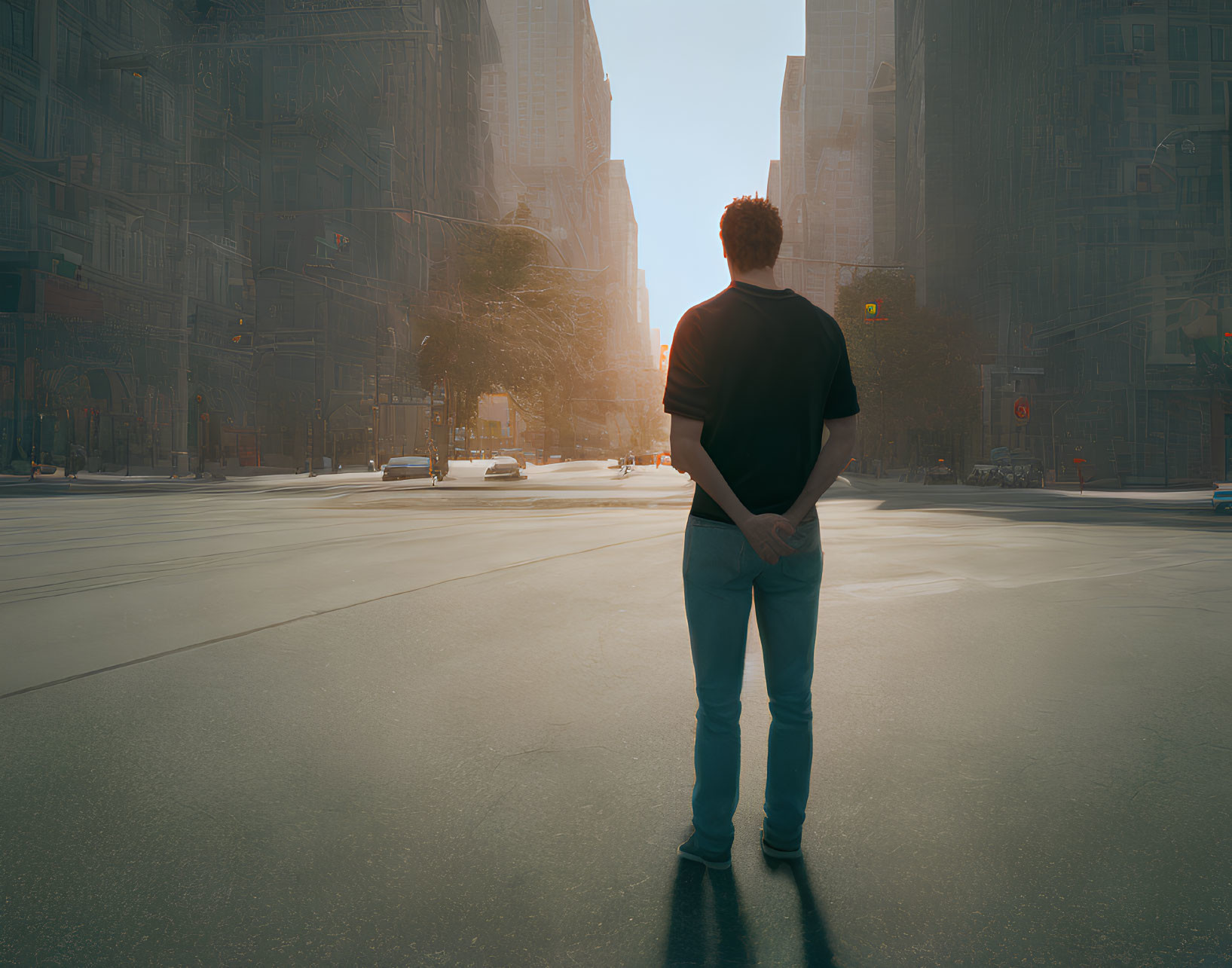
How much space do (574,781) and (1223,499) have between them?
21.1 metres

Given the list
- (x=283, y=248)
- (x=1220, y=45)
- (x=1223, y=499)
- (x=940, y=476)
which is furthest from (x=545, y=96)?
(x=1223, y=499)

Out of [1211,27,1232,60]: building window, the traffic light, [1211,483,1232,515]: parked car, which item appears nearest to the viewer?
[1211,483,1232,515]: parked car

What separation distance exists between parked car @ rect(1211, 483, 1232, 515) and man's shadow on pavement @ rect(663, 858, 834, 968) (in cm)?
2115

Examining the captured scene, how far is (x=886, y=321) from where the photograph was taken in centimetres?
4519

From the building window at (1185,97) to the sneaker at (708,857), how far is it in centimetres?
4643

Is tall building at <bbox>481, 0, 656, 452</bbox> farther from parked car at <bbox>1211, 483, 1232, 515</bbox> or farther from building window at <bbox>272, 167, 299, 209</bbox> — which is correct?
parked car at <bbox>1211, 483, 1232, 515</bbox>

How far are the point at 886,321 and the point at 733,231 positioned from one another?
4474 cm

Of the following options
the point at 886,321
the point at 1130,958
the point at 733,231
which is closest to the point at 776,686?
the point at 1130,958

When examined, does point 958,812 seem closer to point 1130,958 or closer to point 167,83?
point 1130,958

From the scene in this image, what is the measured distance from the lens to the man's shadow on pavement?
2.44m

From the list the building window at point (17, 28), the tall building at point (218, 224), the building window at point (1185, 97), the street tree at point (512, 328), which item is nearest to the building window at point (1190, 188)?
the building window at point (1185, 97)

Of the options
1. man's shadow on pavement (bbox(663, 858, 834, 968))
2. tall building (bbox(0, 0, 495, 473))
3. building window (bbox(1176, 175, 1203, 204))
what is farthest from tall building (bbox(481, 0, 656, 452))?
man's shadow on pavement (bbox(663, 858, 834, 968))

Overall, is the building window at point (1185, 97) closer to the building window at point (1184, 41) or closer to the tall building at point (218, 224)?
the building window at point (1184, 41)

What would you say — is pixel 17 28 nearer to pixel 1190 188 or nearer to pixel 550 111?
pixel 1190 188
